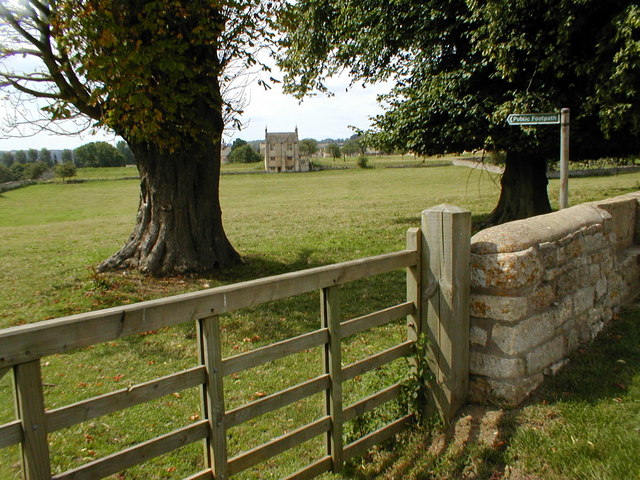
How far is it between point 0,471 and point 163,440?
6.82 ft

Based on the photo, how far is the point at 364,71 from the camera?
53.5 ft

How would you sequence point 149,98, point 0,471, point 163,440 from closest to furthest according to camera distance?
point 163,440 < point 0,471 < point 149,98

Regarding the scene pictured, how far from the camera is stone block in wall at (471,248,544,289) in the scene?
4117mm

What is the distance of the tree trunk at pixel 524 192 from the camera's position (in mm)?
14467

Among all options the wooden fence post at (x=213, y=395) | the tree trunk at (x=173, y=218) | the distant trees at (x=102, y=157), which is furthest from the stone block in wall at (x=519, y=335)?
the distant trees at (x=102, y=157)

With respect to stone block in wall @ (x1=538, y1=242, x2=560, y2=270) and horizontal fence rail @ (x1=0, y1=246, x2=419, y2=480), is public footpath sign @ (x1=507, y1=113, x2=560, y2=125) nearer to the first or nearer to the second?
stone block in wall @ (x1=538, y1=242, x2=560, y2=270)

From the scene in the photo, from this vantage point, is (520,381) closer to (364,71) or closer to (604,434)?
(604,434)

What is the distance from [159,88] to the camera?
876cm

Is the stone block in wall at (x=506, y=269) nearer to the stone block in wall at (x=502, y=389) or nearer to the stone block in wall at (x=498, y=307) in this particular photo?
the stone block in wall at (x=498, y=307)

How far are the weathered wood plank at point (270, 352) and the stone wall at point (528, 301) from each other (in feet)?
4.65

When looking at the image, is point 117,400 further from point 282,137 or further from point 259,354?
point 282,137

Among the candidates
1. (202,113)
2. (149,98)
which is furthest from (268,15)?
(149,98)

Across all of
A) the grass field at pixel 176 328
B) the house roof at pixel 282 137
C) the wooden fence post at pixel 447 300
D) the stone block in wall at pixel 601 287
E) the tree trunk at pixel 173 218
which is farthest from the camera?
the house roof at pixel 282 137

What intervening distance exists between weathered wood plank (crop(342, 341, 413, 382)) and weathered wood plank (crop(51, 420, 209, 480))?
114 centimetres
